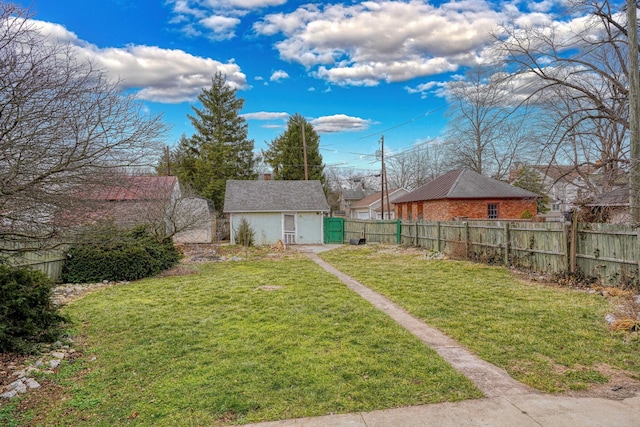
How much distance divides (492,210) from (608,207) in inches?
482

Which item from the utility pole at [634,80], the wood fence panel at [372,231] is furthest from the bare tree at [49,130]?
the wood fence panel at [372,231]

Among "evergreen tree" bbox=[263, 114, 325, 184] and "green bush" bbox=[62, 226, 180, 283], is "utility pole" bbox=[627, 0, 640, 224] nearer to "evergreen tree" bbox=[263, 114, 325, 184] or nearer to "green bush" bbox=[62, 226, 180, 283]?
"green bush" bbox=[62, 226, 180, 283]

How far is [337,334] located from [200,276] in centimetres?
734

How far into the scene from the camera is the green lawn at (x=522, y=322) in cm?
407

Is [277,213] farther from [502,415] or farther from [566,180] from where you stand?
[502,415]

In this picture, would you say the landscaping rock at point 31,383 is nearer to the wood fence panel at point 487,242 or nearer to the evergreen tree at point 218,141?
the wood fence panel at point 487,242

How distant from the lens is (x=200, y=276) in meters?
11.4

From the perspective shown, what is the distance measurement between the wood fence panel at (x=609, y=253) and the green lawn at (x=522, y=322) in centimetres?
91

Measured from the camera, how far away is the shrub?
66.6 feet

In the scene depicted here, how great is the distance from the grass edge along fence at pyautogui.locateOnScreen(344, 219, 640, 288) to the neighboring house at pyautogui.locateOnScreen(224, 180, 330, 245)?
7.95 meters

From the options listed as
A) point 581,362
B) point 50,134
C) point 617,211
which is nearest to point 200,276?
point 50,134

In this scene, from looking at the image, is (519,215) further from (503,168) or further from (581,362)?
(581,362)

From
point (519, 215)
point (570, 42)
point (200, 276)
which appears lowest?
point (200, 276)

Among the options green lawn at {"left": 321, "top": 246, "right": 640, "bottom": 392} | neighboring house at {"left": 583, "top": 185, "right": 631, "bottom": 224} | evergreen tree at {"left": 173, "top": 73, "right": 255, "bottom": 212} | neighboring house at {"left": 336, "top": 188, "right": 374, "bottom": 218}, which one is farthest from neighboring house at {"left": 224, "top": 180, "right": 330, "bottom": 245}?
neighboring house at {"left": 336, "top": 188, "right": 374, "bottom": 218}
